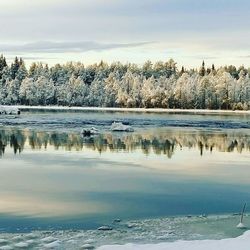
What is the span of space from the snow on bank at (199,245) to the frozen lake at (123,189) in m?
0.89

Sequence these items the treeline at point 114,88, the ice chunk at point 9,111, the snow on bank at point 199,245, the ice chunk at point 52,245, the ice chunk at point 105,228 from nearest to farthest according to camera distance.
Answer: the snow on bank at point 199,245 < the ice chunk at point 52,245 < the ice chunk at point 105,228 < the ice chunk at point 9,111 < the treeline at point 114,88

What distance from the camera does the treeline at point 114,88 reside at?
457ft

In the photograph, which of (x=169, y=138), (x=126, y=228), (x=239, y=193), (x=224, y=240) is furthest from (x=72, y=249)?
(x=169, y=138)

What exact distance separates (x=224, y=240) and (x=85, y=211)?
5222 millimetres

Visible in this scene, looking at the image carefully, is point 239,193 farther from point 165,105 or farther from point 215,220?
point 165,105

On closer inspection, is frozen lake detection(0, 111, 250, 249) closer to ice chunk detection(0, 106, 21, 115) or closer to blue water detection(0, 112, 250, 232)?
blue water detection(0, 112, 250, 232)

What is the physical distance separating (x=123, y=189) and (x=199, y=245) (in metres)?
8.10

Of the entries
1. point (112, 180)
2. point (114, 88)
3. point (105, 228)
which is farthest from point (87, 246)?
point (114, 88)

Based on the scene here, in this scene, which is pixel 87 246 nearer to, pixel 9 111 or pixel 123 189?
pixel 123 189

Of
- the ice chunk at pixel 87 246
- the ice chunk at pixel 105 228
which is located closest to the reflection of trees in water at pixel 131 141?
the ice chunk at pixel 105 228

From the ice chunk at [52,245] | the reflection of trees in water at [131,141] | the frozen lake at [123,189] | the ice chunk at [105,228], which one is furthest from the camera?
the reflection of trees in water at [131,141]

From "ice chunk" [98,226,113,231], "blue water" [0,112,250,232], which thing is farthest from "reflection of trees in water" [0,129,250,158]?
"ice chunk" [98,226,113,231]

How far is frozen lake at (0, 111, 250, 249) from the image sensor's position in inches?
615

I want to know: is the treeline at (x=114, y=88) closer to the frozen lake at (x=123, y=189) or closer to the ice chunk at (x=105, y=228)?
the frozen lake at (x=123, y=189)
